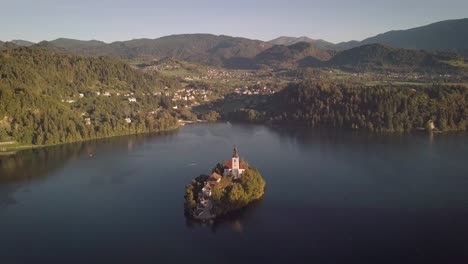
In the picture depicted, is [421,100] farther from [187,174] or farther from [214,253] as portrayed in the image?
[214,253]

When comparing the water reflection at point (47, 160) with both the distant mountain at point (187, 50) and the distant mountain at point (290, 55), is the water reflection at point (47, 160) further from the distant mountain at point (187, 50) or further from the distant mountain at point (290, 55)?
the distant mountain at point (187, 50)

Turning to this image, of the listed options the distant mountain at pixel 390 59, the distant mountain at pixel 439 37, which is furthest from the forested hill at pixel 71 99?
the distant mountain at pixel 439 37

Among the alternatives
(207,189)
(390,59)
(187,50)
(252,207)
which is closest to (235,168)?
(207,189)

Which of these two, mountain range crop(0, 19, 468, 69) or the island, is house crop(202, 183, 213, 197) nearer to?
the island

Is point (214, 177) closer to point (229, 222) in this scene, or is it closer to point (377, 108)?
point (229, 222)

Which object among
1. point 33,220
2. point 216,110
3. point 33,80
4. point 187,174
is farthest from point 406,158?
point 33,80
